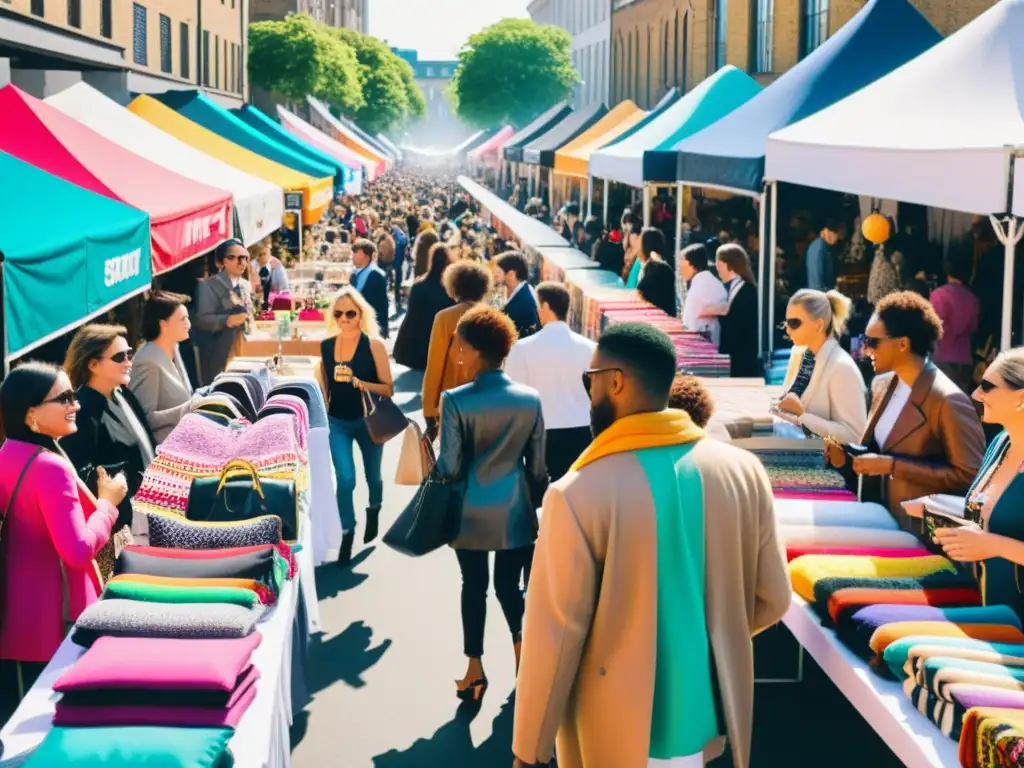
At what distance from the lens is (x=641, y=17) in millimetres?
48000

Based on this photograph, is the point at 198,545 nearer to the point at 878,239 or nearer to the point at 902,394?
the point at 902,394

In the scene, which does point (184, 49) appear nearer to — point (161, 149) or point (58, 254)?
point (161, 149)

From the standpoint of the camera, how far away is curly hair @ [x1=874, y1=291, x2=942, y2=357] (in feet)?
18.3

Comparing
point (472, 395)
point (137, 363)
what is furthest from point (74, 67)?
point (472, 395)

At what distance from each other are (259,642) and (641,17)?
4612 centimetres

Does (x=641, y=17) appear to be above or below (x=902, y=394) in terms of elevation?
above

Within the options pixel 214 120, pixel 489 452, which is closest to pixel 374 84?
pixel 214 120

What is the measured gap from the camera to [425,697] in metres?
6.41

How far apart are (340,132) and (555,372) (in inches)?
1949

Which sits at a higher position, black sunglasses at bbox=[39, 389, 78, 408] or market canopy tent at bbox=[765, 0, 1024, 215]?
market canopy tent at bbox=[765, 0, 1024, 215]

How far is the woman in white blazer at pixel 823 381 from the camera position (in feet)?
21.4

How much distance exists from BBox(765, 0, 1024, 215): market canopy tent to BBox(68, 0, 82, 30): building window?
1677 centimetres

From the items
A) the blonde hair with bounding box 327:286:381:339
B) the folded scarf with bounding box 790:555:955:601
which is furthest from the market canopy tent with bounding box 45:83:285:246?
the folded scarf with bounding box 790:555:955:601

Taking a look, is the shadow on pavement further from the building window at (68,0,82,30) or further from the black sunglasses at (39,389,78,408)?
Answer: the building window at (68,0,82,30)
